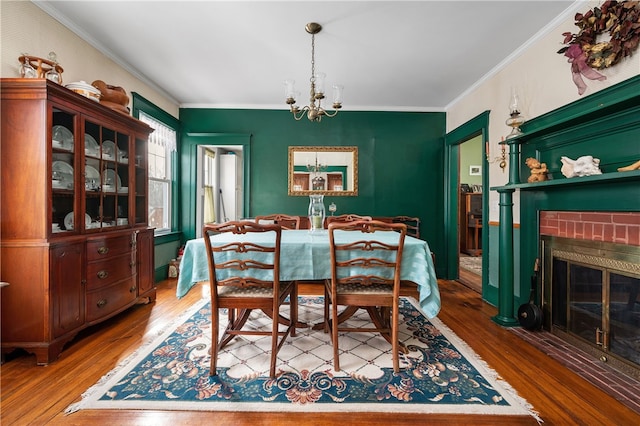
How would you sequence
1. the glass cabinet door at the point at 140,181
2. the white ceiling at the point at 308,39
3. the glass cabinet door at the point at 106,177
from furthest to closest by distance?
the glass cabinet door at the point at 140,181 < the glass cabinet door at the point at 106,177 < the white ceiling at the point at 308,39

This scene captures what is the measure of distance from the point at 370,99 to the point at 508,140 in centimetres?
210

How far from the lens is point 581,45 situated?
1.98 meters

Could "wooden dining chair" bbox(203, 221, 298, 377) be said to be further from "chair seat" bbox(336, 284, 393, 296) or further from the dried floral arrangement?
the dried floral arrangement

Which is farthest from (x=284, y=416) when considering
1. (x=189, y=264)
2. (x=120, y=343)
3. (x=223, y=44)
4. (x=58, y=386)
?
(x=223, y=44)

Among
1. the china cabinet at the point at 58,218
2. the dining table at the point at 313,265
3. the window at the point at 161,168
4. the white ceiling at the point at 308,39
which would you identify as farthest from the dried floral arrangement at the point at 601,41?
the window at the point at 161,168

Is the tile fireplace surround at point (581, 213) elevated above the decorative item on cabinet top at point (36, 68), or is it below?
below

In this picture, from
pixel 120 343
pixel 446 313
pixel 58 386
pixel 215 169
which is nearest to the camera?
pixel 58 386

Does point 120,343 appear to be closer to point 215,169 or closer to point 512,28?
point 215,169

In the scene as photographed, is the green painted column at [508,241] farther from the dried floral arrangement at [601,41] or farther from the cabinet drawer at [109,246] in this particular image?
the cabinet drawer at [109,246]

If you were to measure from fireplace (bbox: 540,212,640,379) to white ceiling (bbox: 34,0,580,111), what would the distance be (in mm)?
1729

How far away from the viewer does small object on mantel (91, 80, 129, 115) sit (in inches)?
97.2

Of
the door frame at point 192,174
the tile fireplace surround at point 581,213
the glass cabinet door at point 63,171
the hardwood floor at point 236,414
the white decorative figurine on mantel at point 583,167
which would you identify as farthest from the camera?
the door frame at point 192,174

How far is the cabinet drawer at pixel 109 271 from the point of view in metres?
2.14

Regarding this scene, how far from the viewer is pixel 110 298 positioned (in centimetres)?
232
